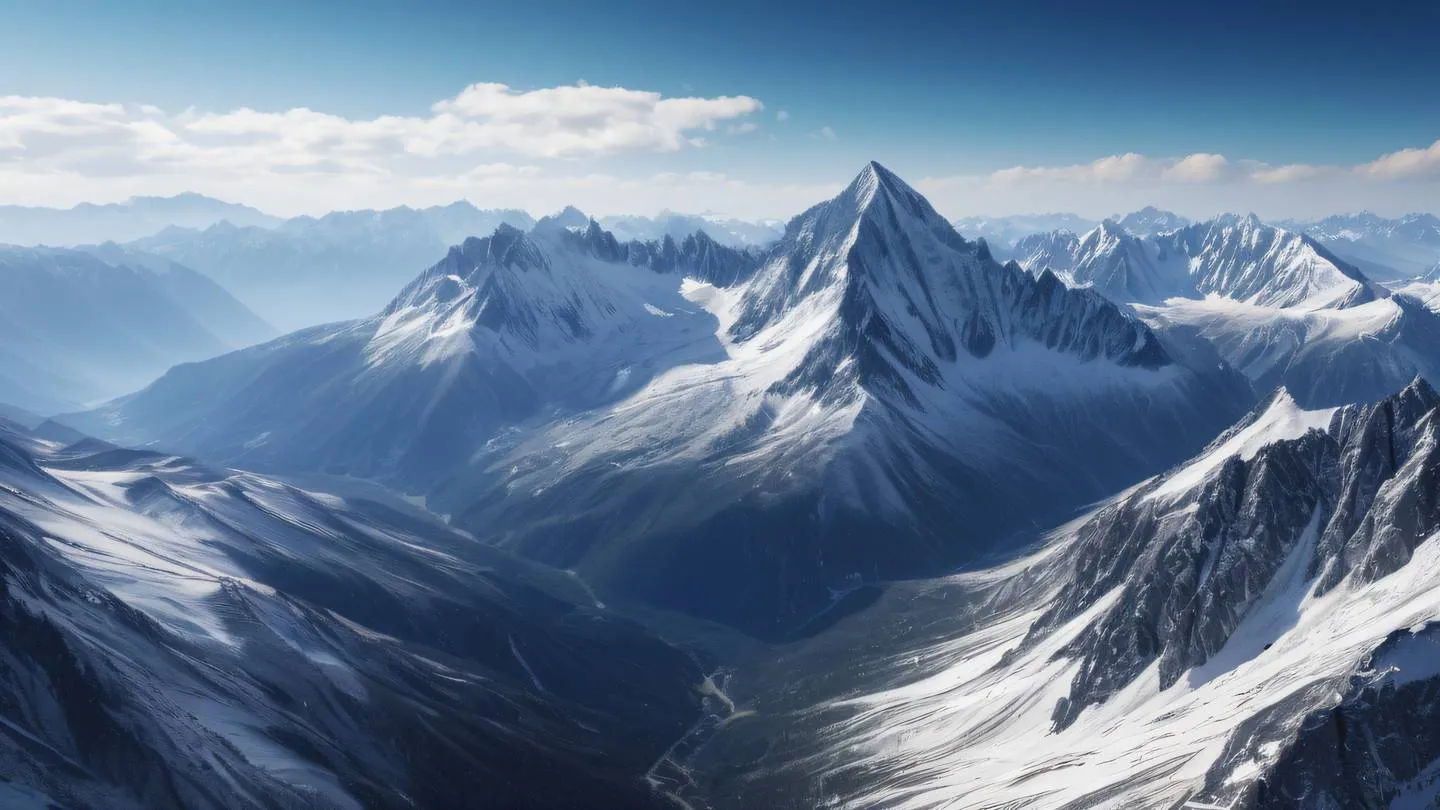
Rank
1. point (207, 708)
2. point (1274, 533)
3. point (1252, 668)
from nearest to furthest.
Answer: point (1252, 668)
point (207, 708)
point (1274, 533)

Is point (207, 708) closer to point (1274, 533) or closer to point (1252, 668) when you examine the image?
point (1252, 668)

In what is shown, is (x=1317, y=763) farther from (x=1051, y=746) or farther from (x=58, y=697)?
(x=58, y=697)

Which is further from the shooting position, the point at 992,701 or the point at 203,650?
the point at 992,701

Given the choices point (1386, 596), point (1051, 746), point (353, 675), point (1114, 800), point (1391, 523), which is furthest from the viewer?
point (353, 675)

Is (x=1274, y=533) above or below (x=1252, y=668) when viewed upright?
above

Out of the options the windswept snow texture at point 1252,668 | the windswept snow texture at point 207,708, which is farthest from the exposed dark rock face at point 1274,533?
the windswept snow texture at point 207,708

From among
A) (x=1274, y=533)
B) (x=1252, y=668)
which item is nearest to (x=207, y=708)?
(x=1252, y=668)

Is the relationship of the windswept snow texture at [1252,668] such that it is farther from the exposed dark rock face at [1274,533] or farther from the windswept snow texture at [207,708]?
the windswept snow texture at [207,708]

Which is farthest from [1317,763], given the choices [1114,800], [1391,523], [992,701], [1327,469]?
[992,701]
